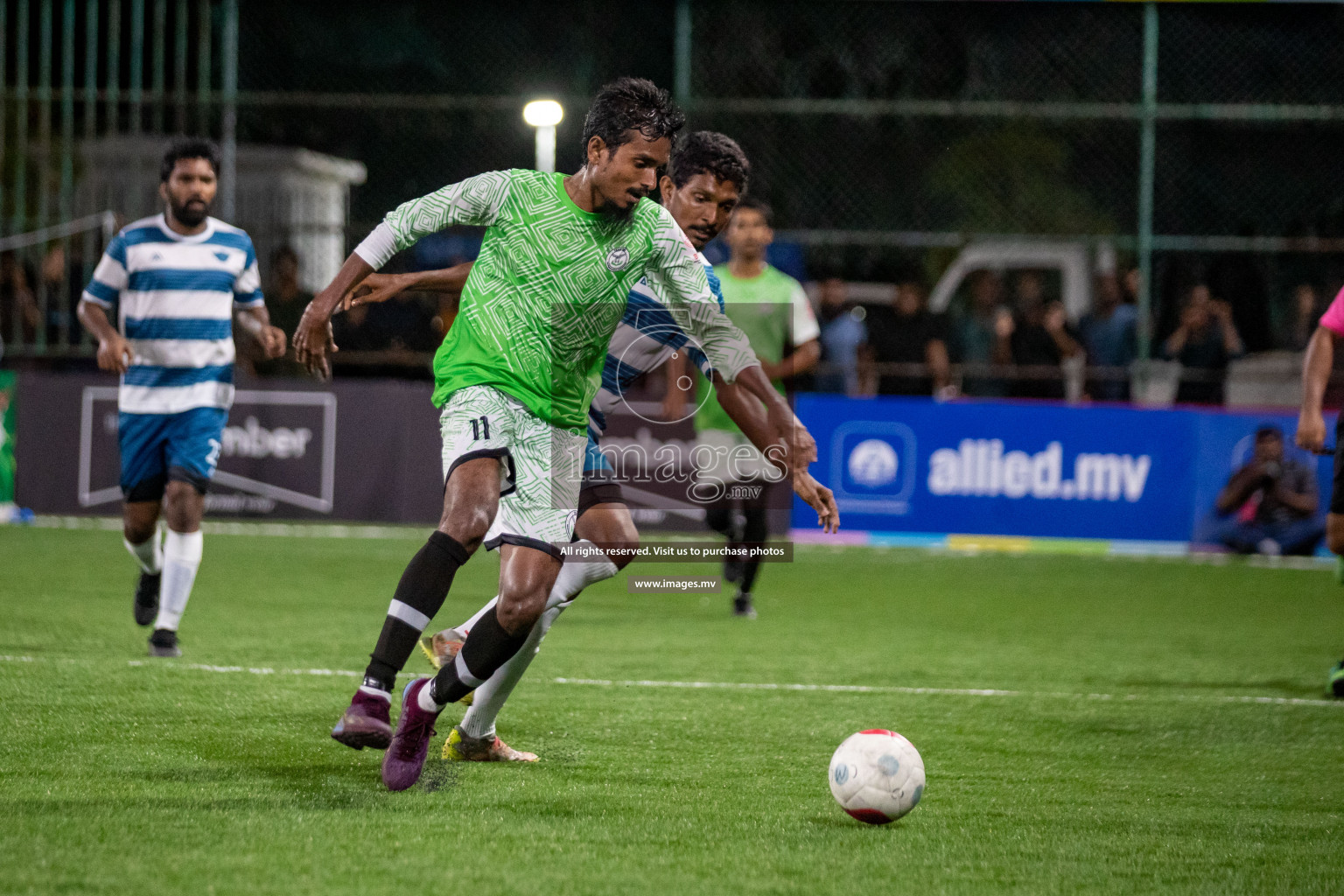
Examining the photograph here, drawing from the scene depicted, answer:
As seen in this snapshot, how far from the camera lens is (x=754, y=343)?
32.2 ft

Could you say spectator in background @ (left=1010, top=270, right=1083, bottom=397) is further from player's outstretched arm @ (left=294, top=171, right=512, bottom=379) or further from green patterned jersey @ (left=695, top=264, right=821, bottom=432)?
player's outstretched arm @ (left=294, top=171, right=512, bottom=379)

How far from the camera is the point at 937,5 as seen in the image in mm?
17297

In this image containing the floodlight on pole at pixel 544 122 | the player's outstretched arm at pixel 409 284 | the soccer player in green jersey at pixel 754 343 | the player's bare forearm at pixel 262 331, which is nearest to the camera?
the player's outstretched arm at pixel 409 284

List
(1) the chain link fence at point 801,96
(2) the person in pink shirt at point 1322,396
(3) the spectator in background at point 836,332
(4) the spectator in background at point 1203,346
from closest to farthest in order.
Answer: (2) the person in pink shirt at point 1322,396, (4) the spectator in background at point 1203,346, (1) the chain link fence at point 801,96, (3) the spectator in background at point 836,332

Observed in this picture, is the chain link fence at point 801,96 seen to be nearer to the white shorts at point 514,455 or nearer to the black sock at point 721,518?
the black sock at point 721,518

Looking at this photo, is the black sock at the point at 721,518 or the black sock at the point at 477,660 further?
the black sock at the point at 721,518

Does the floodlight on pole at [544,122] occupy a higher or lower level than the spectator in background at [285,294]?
higher

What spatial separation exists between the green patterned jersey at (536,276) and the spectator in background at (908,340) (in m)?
9.74

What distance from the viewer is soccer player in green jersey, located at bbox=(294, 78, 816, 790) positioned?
4586 millimetres

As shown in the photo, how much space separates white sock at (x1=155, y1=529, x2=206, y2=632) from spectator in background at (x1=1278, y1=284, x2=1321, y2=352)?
35.9 ft

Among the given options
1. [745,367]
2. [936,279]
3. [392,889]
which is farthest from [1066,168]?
[392,889]

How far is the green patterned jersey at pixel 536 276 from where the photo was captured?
4.77 meters

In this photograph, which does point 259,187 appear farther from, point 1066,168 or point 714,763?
point 1066,168

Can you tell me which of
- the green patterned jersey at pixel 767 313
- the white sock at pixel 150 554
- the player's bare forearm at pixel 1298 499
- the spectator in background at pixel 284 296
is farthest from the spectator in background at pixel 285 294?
the player's bare forearm at pixel 1298 499
